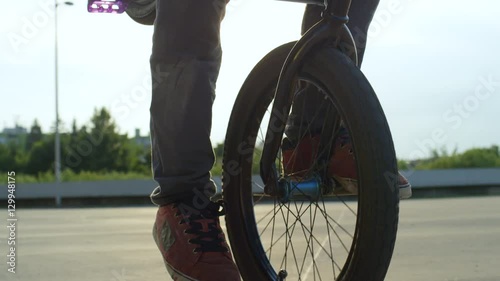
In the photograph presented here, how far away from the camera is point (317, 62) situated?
202cm

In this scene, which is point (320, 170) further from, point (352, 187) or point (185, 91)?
point (185, 91)

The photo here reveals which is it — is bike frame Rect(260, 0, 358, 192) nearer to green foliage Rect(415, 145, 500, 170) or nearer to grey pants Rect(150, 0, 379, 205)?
grey pants Rect(150, 0, 379, 205)

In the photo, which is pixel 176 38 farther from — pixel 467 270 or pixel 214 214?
pixel 467 270

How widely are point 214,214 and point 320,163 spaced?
0.36 meters

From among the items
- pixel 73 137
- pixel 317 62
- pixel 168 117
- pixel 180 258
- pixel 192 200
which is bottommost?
pixel 73 137

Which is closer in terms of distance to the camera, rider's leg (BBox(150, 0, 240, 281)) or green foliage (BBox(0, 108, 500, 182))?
rider's leg (BBox(150, 0, 240, 281))

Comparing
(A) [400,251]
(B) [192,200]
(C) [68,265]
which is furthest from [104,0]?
(A) [400,251]

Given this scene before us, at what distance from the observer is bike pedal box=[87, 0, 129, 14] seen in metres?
2.17

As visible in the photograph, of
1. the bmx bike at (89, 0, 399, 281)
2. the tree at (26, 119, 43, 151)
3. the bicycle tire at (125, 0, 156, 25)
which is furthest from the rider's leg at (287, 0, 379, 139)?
the tree at (26, 119, 43, 151)

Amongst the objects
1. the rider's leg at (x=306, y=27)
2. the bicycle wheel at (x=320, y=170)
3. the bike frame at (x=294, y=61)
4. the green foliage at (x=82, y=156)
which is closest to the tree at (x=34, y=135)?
the green foliage at (x=82, y=156)

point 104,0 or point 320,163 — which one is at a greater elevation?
point 104,0

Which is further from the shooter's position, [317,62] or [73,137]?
[73,137]

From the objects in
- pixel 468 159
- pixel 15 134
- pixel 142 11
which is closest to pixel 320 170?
pixel 142 11

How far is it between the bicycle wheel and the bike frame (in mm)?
29
